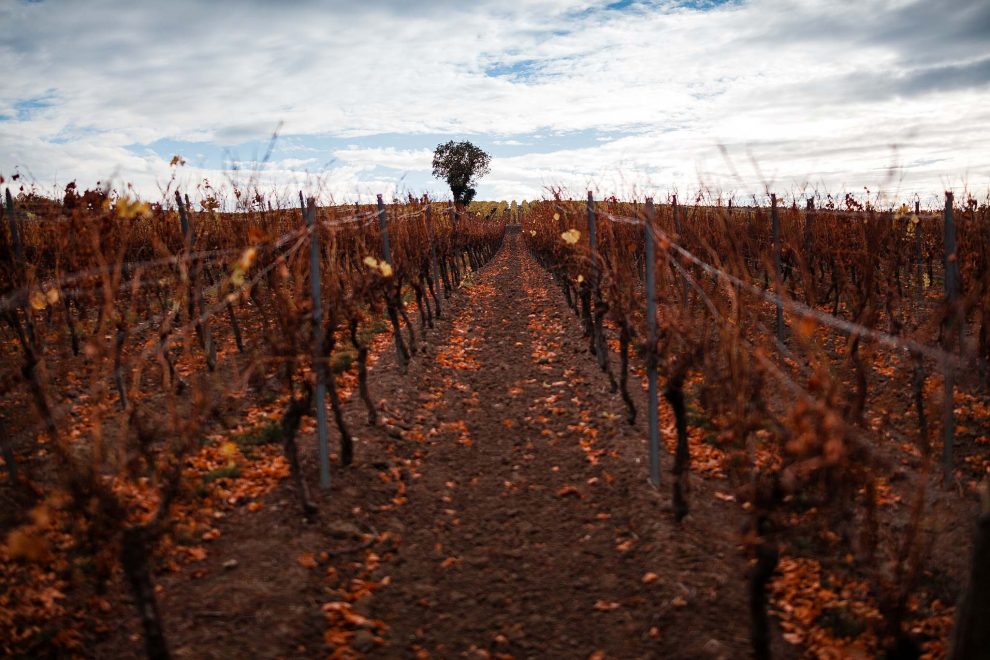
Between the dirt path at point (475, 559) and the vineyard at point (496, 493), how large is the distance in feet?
0.07

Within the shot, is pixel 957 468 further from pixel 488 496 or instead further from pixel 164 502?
pixel 164 502

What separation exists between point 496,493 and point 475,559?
1005 mm

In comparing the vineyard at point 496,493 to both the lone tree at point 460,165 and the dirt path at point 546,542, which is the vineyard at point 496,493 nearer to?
the dirt path at point 546,542

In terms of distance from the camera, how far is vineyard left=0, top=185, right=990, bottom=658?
3.14 m

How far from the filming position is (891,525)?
4.57 metres

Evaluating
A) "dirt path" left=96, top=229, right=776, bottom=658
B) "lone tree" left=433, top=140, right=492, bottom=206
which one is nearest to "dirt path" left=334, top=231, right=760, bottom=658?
"dirt path" left=96, top=229, right=776, bottom=658

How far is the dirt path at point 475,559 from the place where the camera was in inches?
136

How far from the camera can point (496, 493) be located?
17.6 ft

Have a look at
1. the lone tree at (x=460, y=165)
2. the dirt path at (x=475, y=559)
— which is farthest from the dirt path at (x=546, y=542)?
the lone tree at (x=460, y=165)

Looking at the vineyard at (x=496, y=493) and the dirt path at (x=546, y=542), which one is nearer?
the vineyard at (x=496, y=493)

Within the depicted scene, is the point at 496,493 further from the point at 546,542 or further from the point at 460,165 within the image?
the point at 460,165

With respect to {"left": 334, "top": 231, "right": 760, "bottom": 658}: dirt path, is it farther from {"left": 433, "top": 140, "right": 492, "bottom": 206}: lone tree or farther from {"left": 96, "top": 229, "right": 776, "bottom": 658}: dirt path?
{"left": 433, "top": 140, "right": 492, "bottom": 206}: lone tree

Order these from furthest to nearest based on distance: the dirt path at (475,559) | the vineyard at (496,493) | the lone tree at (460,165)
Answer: the lone tree at (460,165) → the dirt path at (475,559) → the vineyard at (496,493)

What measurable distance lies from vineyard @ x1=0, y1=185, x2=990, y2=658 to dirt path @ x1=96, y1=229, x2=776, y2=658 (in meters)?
0.02
